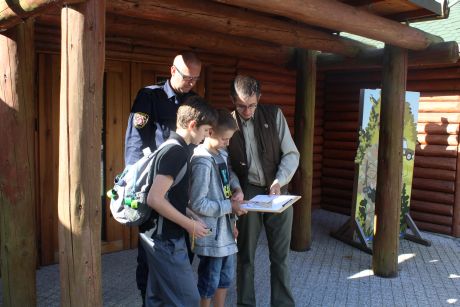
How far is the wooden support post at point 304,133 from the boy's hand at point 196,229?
3570mm

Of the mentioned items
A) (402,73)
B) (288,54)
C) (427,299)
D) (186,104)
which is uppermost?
(288,54)

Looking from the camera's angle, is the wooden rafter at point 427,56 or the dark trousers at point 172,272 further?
the wooden rafter at point 427,56

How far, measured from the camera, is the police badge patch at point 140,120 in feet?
10.8

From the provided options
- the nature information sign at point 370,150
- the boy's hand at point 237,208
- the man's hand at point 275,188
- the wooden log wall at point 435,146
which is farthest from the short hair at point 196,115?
the wooden log wall at point 435,146

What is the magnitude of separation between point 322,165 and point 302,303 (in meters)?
5.19

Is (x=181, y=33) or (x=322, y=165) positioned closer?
(x=181, y=33)

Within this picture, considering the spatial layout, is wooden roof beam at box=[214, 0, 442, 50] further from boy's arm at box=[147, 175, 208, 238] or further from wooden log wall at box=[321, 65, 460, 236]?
wooden log wall at box=[321, 65, 460, 236]

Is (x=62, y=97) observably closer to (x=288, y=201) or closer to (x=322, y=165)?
(x=288, y=201)

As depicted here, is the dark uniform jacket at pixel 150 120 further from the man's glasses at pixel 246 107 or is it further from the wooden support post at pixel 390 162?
the wooden support post at pixel 390 162

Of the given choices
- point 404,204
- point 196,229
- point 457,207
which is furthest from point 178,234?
point 457,207

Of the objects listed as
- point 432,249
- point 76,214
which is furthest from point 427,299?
point 76,214

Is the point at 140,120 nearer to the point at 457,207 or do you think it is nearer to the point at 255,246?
the point at 255,246

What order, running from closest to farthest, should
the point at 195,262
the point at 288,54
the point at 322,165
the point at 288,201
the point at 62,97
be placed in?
the point at 62,97
the point at 288,201
the point at 195,262
the point at 288,54
the point at 322,165

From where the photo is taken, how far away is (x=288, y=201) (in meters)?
3.42
